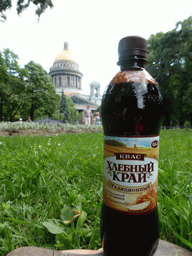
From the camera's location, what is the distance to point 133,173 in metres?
1.15

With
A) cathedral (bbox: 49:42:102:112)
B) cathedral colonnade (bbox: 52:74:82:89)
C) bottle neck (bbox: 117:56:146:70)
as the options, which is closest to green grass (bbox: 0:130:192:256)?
bottle neck (bbox: 117:56:146:70)

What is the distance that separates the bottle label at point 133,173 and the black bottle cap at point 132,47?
22.2 inches

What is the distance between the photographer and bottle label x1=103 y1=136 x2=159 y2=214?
3.78ft

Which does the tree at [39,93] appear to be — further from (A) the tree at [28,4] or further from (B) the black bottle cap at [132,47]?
(B) the black bottle cap at [132,47]

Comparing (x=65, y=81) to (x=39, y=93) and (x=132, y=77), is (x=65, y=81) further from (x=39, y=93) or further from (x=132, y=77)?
(x=132, y=77)

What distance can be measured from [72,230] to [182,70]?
20.9 m

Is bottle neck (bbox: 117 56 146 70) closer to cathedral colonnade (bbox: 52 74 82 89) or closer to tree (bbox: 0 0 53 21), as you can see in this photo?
tree (bbox: 0 0 53 21)

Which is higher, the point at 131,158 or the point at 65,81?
the point at 65,81

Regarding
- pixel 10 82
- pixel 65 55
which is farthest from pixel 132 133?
pixel 65 55

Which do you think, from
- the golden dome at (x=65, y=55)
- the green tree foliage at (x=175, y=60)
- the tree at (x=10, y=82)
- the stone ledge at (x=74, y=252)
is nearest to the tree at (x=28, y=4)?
the stone ledge at (x=74, y=252)

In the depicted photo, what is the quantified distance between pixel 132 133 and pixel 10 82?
2705cm

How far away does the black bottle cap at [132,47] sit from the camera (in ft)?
4.06

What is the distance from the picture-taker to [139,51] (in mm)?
1246

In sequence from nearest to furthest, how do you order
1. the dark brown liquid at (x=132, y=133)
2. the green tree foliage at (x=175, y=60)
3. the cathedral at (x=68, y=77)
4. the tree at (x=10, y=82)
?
the dark brown liquid at (x=132, y=133), the green tree foliage at (x=175, y=60), the tree at (x=10, y=82), the cathedral at (x=68, y=77)
